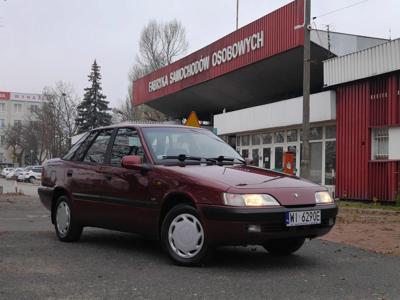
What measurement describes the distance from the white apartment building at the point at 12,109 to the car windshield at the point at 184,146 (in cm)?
11837

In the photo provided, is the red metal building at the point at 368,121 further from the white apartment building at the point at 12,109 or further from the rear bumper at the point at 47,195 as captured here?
the white apartment building at the point at 12,109

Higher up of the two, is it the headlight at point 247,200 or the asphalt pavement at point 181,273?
the headlight at point 247,200

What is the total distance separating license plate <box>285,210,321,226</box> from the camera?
19.3 ft

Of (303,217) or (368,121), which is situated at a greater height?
(368,121)

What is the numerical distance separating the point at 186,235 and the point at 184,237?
0.04 meters

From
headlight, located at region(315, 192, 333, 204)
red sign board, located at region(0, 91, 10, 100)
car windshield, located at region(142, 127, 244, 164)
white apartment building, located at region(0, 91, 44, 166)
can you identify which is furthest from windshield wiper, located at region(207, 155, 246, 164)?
red sign board, located at region(0, 91, 10, 100)

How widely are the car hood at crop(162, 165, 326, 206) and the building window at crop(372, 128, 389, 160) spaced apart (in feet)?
38.5

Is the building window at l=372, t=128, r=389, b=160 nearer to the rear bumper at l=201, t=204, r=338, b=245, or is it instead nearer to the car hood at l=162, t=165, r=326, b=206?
the car hood at l=162, t=165, r=326, b=206

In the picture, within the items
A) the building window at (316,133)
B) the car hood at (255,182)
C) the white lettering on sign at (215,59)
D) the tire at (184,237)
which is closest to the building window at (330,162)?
the building window at (316,133)

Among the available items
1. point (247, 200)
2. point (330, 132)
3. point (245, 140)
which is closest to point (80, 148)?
point (247, 200)

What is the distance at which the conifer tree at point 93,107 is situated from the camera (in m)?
69.8

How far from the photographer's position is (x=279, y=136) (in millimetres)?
25234

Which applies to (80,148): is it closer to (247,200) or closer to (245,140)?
(247,200)

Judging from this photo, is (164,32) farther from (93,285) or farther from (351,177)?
(93,285)
